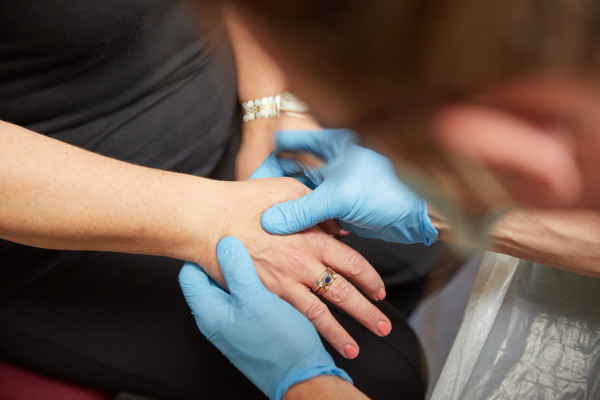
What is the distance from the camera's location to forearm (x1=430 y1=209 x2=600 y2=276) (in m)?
0.78

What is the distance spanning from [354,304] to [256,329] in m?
0.18

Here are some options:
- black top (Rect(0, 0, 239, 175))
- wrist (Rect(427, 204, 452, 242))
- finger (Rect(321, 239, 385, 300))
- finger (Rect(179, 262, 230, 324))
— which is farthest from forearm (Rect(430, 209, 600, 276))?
black top (Rect(0, 0, 239, 175))

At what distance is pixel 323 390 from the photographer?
0.70m

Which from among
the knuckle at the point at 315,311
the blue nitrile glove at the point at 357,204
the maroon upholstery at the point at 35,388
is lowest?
the maroon upholstery at the point at 35,388

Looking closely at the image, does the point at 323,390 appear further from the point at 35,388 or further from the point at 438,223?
the point at 35,388

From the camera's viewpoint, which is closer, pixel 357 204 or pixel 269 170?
pixel 357 204

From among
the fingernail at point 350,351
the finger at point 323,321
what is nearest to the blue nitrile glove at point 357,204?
the finger at point 323,321

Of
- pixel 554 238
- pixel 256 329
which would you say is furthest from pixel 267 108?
pixel 554 238

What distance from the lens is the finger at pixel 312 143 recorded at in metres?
0.83

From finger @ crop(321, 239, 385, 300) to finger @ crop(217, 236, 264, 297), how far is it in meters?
0.14

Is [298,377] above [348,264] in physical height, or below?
below

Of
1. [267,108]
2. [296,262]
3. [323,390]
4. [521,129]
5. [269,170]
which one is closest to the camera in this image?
[521,129]

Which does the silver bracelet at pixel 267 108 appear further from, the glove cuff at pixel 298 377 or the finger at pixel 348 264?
the glove cuff at pixel 298 377

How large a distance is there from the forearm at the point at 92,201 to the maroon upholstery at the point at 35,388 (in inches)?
11.5
